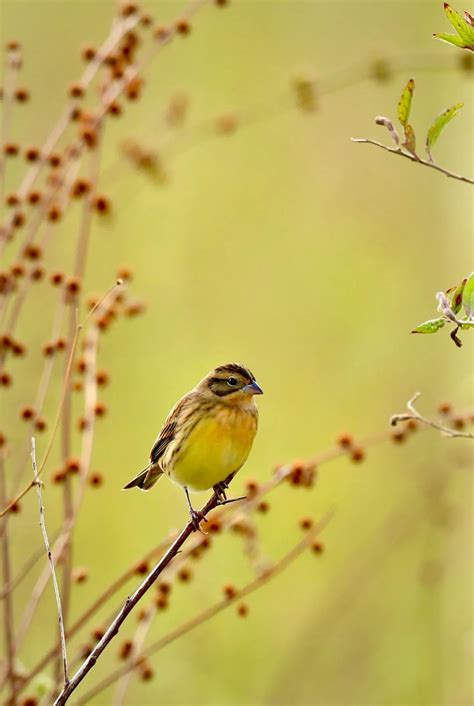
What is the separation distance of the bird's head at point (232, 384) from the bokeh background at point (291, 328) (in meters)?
2.45

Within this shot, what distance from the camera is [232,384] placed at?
252 cm

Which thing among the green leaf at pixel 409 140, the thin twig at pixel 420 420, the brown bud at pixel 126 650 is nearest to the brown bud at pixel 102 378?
the brown bud at pixel 126 650

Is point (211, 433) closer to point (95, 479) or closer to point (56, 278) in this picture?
point (95, 479)

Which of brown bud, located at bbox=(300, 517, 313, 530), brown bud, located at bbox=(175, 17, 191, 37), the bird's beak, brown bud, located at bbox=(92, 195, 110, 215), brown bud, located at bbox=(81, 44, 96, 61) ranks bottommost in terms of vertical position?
brown bud, located at bbox=(300, 517, 313, 530)

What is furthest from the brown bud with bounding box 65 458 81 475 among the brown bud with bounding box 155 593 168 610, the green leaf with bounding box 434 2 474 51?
the green leaf with bounding box 434 2 474 51

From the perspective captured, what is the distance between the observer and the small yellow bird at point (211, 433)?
2377 millimetres

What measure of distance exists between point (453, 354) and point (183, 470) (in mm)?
4102

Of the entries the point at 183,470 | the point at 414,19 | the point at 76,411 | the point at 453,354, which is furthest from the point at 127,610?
the point at 414,19

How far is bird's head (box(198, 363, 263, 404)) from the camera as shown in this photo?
2.46 m

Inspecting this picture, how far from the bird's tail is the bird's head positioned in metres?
0.24

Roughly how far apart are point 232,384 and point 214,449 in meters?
0.19

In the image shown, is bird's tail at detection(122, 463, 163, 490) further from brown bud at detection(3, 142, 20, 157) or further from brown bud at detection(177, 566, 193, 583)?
brown bud at detection(3, 142, 20, 157)

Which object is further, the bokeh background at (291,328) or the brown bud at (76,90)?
the bokeh background at (291,328)

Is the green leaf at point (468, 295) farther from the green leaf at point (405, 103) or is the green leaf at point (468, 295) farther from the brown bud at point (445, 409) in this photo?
the brown bud at point (445, 409)
